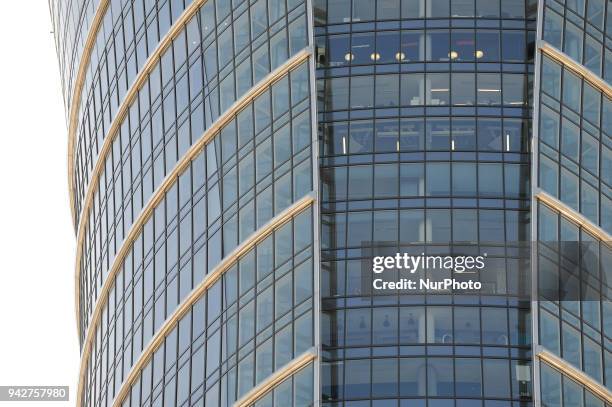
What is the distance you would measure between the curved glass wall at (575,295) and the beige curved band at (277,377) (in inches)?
312

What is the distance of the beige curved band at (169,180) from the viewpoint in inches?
3115

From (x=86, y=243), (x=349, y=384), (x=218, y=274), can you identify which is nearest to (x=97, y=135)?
(x=86, y=243)

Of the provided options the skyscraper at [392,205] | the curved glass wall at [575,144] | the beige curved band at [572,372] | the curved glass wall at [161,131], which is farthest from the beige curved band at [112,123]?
the beige curved band at [572,372]

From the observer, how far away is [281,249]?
253 ft

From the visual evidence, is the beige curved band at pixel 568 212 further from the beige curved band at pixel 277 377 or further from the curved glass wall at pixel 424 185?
the beige curved band at pixel 277 377

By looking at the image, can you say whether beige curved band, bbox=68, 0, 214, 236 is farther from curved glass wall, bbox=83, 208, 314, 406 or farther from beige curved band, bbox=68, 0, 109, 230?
curved glass wall, bbox=83, 208, 314, 406

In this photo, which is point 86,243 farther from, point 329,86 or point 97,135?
point 329,86

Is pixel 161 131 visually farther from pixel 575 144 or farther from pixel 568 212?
pixel 568 212

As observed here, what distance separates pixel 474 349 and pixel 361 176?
724 cm

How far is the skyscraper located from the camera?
7475 cm

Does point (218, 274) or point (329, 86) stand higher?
point (329, 86)

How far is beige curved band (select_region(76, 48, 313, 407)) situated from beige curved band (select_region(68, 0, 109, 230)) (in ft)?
15.9

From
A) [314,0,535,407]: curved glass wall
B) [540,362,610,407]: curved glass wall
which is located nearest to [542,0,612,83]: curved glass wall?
[314,0,535,407]: curved glass wall

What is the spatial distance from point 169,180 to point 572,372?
18.6 meters
